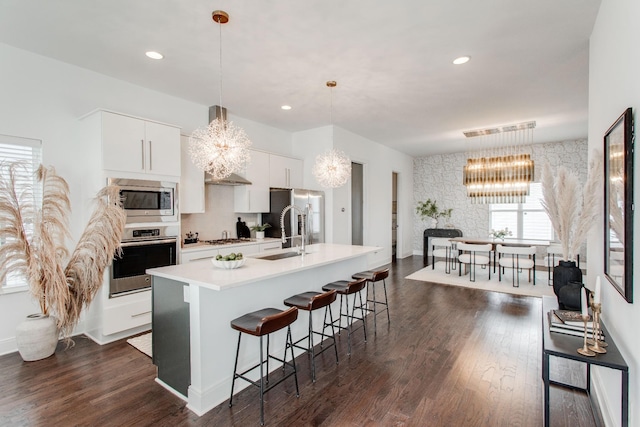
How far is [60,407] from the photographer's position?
229cm

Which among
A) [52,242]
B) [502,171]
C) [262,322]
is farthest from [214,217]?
[502,171]

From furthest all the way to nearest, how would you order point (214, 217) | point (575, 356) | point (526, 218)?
1. point (526, 218)
2. point (214, 217)
3. point (575, 356)

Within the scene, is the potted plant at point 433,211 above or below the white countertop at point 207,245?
above

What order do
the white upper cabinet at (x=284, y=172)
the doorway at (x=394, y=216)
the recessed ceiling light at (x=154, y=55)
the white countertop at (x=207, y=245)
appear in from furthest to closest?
the doorway at (x=394, y=216) → the white upper cabinet at (x=284, y=172) → the white countertop at (x=207, y=245) → the recessed ceiling light at (x=154, y=55)

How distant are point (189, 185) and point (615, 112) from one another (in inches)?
173

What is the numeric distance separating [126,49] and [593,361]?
4.47 m

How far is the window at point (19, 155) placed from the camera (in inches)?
125

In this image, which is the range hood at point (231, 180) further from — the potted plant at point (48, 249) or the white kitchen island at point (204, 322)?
the white kitchen island at point (204, 322)

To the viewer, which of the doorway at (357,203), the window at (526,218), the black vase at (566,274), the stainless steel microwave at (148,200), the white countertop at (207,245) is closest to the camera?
the black vase at (566,274)

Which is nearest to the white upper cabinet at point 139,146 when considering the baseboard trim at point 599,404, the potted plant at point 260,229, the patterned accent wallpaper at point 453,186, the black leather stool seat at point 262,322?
the potted plant at point 260,229

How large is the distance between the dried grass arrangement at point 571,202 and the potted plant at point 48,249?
156 inches

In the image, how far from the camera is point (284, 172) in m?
5.86

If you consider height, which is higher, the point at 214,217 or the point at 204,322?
the point at 214,217

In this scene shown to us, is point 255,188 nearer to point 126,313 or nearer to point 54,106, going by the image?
point 126,313
